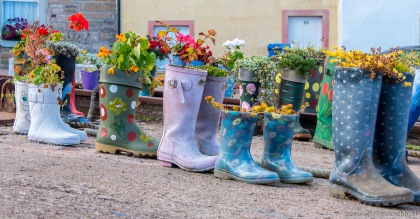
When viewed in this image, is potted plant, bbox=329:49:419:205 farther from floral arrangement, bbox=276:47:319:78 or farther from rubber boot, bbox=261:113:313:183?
floral arrangement, bbox=276:47:319:78

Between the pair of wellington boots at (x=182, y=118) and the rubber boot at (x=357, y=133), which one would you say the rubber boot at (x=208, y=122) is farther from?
the rubber boot at (x=357, y=133)

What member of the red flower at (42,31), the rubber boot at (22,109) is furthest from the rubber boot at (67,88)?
the rubber boot at (22,109)

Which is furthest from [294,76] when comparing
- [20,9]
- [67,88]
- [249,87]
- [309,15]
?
[20,9]

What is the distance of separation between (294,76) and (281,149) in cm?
357

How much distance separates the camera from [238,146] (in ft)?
16.8

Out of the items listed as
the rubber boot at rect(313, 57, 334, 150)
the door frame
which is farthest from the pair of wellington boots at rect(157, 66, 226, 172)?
the door frame

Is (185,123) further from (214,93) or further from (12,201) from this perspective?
(12,201)

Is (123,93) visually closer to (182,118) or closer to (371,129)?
(182,118)

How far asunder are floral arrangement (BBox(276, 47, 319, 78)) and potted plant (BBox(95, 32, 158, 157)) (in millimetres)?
2654

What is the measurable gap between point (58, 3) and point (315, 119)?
10.4m

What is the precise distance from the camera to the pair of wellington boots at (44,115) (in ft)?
22.0

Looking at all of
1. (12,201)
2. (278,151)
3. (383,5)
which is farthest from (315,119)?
(383,5)

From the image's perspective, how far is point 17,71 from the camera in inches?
301

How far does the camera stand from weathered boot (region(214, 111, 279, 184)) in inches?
199
